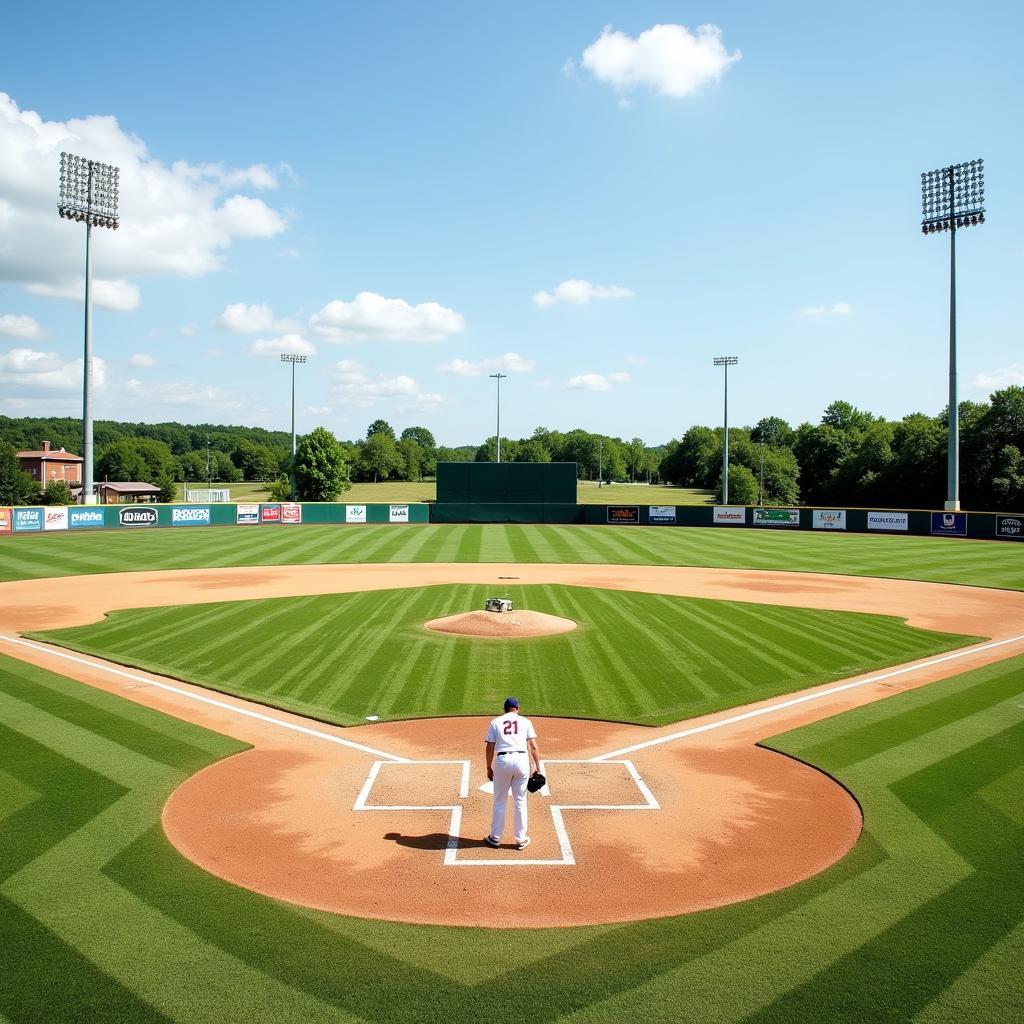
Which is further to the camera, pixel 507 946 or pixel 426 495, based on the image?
pixel 426 495

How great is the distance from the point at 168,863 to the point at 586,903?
4.45 m

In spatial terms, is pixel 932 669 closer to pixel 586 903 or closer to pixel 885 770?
pixel 885 770

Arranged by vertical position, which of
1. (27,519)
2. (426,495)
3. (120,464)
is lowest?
(27,519)

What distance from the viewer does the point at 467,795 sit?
35.1 ft

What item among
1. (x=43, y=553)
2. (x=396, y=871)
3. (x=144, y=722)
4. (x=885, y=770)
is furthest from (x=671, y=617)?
(x=43, y=553)

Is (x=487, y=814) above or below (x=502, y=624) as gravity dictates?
below

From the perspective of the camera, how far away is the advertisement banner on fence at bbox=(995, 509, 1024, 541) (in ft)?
161

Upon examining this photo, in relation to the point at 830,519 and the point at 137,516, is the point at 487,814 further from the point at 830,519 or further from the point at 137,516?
the point at 830,519

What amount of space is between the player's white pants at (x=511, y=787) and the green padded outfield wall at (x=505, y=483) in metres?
50.3

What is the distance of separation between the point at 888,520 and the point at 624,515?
18.4m

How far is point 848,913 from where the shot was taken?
7.59m

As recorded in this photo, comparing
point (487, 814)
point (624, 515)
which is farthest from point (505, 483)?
point (487, 814)

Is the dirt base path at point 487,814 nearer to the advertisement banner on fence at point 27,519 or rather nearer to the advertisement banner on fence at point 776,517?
the advertisement banner on fence at point 27,519

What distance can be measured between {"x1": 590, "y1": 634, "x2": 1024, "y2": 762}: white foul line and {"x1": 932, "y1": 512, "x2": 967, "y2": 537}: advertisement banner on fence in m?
33.7
